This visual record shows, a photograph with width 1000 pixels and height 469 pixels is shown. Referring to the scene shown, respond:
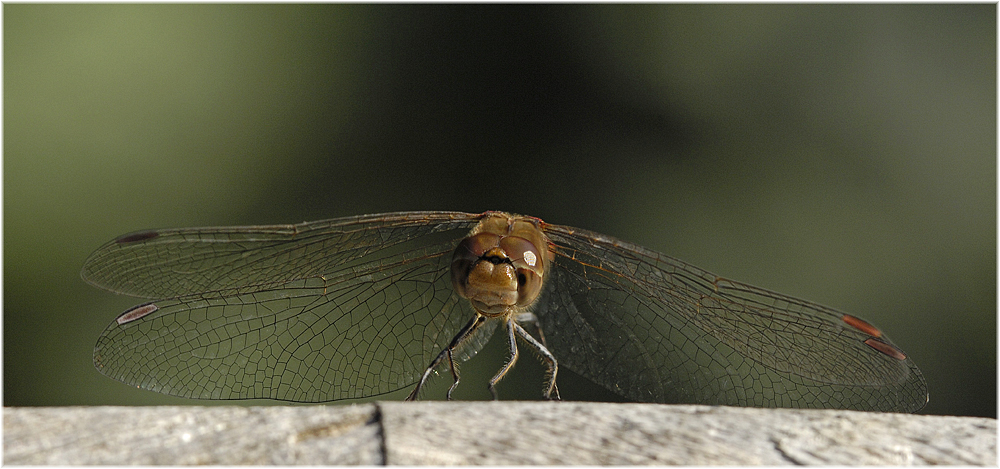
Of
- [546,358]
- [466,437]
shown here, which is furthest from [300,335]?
[466,437]

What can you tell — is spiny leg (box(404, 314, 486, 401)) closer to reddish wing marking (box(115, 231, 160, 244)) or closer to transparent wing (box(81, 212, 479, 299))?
transparent wing (box(81, 212, 479, 299))

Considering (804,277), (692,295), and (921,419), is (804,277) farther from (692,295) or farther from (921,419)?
(921,419)

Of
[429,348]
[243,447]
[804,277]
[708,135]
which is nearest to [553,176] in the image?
[708,135]

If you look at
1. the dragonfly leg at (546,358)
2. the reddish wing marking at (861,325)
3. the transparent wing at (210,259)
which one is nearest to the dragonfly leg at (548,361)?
the dragonfly leg at (546,358)

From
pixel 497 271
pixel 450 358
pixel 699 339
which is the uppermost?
pixel 497 271

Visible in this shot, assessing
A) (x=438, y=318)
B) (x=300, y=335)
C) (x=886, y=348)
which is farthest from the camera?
(x=438, y=318)

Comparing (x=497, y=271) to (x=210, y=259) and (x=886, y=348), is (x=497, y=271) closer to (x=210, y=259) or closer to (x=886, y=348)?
(x=210, y=259)

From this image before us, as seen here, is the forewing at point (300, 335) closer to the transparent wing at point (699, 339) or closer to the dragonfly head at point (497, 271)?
the dragonfly head at point (497, 271)
